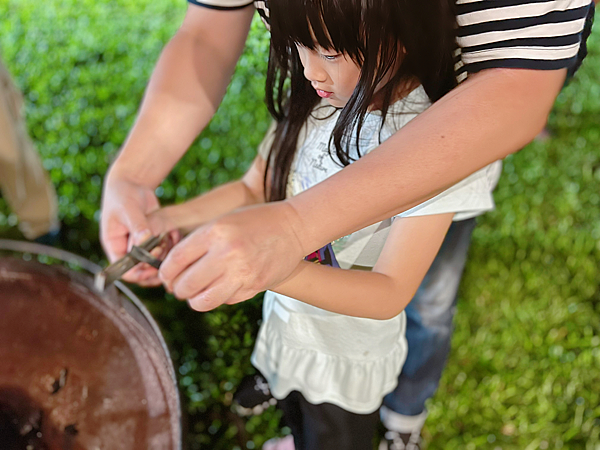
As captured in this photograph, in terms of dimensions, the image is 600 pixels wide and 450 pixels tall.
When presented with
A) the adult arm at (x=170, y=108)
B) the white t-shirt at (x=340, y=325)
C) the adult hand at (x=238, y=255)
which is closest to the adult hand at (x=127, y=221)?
the adult arm at (x=170, y=108)

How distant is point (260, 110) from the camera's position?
94.2 inches

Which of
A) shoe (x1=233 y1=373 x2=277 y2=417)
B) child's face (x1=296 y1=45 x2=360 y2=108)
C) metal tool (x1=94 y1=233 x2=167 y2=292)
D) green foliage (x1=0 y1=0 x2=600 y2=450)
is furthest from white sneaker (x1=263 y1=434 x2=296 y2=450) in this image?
child's face (x1=296 y1=45 x2=360 y2=108)

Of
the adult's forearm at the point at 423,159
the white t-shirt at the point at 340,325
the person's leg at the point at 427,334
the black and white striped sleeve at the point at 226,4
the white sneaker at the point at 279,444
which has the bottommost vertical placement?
→ the white sneaker at the point at 279,444

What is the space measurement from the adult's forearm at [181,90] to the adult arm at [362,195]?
482mm

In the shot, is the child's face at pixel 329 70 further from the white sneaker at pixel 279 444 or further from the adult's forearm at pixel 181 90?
the white sneaker at pixel 279 444

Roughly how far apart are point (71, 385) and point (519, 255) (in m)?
1.90

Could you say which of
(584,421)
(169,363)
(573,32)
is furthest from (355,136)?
(584,421)

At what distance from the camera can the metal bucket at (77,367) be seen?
36.8 inches

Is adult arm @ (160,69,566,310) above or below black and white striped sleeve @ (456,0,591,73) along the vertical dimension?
below

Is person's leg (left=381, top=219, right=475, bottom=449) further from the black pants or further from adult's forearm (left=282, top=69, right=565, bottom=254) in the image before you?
A: adult's forearm (left=282, top=69, right=565, bottom=254)

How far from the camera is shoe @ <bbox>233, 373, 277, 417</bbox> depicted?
54.2 inches

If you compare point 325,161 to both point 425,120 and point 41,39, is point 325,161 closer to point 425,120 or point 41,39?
point 425,120

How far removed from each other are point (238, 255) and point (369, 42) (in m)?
0.35

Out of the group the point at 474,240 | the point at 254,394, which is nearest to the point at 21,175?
the point at 254,394
